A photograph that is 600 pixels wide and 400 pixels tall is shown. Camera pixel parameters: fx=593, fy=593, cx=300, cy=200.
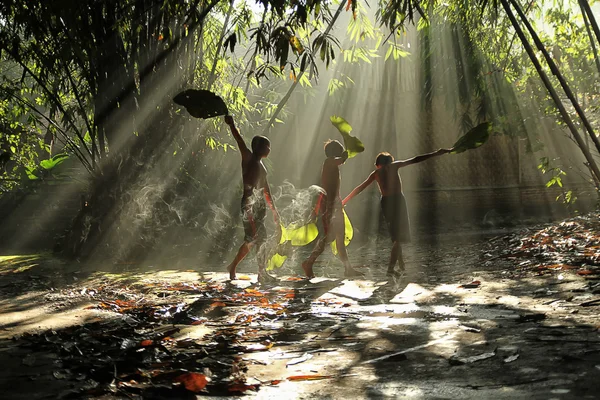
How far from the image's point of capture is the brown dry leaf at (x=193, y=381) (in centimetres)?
241

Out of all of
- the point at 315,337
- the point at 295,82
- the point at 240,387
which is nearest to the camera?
the point at 240,387

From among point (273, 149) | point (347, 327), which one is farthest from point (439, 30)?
point (347, 327)

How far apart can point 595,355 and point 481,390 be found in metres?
0.69

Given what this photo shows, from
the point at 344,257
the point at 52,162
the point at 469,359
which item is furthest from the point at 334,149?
the point at 52,162

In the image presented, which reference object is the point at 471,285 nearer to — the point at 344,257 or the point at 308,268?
the point at 344,257

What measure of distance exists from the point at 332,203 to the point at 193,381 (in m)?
4.18

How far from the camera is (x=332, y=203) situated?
6520 mm

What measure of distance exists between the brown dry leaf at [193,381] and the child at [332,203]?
391cm

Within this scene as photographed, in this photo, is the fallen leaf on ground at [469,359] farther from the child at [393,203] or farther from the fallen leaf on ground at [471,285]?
the child at [393,203]

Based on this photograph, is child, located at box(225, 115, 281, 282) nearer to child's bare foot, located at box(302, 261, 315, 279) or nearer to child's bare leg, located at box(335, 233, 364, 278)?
child's bare foot, located at box(302, 261, 315, 279)

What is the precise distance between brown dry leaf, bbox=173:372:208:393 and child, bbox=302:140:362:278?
3.91 metres

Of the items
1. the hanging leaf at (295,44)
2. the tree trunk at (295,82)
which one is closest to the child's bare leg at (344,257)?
the tree trunk at (295,82)

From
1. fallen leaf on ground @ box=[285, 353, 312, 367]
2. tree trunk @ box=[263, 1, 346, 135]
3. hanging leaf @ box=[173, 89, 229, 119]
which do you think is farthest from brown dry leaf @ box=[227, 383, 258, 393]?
hanging leaf @ box=[173, 89, 229, 119]

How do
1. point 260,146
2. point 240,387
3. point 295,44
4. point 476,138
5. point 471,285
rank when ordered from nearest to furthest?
point 240,387
point 295,44
point 476,138
point 471,285
point 260,146
